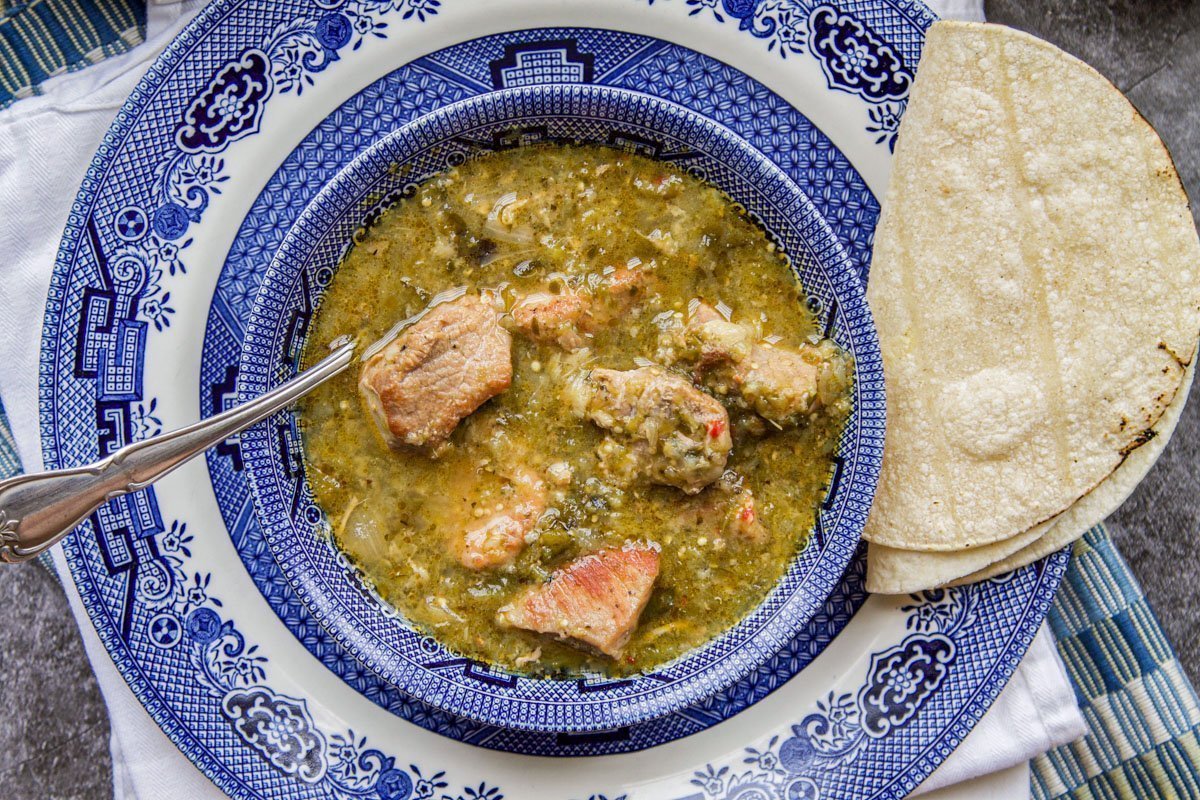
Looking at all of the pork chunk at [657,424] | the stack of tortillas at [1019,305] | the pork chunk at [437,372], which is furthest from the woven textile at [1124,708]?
the pork chunk at [437,372]

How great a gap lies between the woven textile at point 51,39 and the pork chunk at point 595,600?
8.22 ft

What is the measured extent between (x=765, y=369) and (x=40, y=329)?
251cm

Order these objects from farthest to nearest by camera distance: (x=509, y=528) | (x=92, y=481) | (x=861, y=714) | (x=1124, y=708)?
(x=1124, y=708), (x=861, y=714), (x=509, y=528), (x=92, y=481)

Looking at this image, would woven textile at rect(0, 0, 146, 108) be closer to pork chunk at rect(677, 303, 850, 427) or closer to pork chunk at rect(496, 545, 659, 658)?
pork chunk at rect(677, 303, 850, 427)

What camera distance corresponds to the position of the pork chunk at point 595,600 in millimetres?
3008

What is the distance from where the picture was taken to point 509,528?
3064 millimetres

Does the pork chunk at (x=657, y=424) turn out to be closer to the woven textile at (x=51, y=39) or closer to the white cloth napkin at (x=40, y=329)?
the white cloth napkin at (x=40, y=329)

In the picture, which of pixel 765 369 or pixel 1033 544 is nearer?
pixel 765 369

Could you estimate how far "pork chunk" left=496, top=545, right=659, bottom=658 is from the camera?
9.87ft

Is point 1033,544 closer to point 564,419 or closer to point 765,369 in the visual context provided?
point 765,369

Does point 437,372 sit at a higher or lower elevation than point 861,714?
higher

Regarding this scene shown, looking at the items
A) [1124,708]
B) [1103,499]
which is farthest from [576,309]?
[1124,708]

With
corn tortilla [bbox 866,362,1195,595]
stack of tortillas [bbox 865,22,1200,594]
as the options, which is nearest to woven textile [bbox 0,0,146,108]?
stack of tortillas [bbox 865,22,1200,594]

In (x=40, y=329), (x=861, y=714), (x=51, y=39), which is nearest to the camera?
(x=861, y=714)
